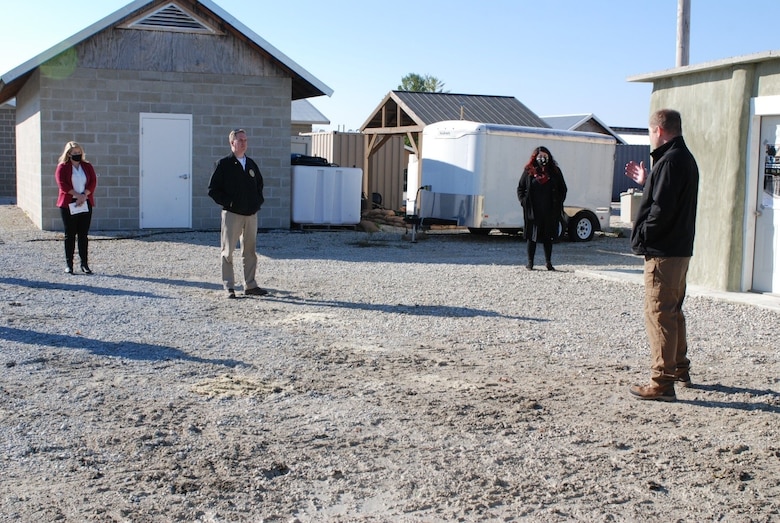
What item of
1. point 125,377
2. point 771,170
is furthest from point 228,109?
point 125,377

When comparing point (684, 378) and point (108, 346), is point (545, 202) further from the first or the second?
point (108, 346)

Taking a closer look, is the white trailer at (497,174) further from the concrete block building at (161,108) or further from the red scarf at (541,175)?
the red scarf at (541,175)

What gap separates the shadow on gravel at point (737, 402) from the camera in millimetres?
5825

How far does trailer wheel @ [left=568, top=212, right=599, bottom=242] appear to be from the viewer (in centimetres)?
1769

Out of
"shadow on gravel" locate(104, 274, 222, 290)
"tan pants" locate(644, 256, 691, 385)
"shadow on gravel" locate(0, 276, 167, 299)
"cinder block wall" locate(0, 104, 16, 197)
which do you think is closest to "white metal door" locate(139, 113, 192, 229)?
"shadow on gravel" locate(104, 274, 222, 290)

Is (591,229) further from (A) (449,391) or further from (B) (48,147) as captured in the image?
(A) (449,391)

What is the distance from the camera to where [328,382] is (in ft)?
20.7

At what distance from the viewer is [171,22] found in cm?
1711

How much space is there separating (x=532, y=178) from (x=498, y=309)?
137 inches

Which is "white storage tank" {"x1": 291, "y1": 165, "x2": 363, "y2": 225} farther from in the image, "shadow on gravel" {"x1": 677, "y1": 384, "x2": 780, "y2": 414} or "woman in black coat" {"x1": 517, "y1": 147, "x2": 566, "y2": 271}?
"shadow on gravel" {"x1": 677, "y1": 384, "x2": 780, "y2": 414}

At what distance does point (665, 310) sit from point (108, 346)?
14.5 feet

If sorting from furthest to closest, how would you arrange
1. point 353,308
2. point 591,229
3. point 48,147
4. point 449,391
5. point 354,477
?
1. point 591,229
2. point 48,147
3. point 353,308
4. point 449,391
5. point 354,477

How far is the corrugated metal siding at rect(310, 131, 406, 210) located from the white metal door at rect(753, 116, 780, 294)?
15656 millimetres

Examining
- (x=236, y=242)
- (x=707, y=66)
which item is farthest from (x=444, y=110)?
(x=236, y=242)
